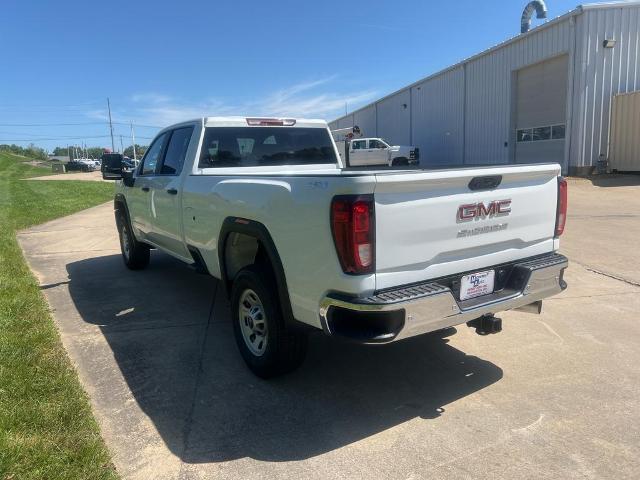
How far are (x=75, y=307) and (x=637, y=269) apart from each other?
694 centimetres

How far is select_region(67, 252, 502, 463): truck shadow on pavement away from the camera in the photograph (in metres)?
3.17

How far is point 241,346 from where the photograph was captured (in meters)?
4.12

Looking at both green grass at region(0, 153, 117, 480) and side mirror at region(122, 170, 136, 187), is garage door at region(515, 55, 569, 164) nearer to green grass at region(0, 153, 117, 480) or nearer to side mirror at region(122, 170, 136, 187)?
side mirror at region(122, 170, 136, 187)

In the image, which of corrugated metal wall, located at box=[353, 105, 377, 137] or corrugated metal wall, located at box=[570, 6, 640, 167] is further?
corrugated metal wall, located at box=[353, 105, 377, 137]

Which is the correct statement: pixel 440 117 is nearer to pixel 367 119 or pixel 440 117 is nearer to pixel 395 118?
pixel 395 118

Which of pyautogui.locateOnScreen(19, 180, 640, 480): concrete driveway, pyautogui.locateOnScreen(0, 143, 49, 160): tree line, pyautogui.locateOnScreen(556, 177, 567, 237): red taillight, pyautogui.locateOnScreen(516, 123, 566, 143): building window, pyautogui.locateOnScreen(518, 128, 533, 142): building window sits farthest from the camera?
pyautogui.locateOnScreen(0, 143, 49, 160): tree line

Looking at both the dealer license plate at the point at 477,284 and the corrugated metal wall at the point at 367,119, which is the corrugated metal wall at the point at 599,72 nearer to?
the dealer license plate at the point at 477,284

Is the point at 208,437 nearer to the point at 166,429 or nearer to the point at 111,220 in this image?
the point at 166,429

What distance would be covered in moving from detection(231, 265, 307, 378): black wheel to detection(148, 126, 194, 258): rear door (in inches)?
56.6

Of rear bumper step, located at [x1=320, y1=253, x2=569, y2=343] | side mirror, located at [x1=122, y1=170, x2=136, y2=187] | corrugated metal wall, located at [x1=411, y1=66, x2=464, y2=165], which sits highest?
corrugated metal wall, located at [x1=411, y1=66, x2=464, y2=165]

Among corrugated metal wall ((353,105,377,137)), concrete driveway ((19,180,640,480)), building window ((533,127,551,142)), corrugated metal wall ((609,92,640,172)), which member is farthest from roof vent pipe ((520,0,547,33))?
concrete driveway ((19,180,640,480))

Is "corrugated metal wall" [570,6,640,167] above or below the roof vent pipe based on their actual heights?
below

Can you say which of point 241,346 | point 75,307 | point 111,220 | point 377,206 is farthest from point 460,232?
point 111,220

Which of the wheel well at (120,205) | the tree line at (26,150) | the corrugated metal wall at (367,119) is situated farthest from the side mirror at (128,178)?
the tree line at (26,150)
